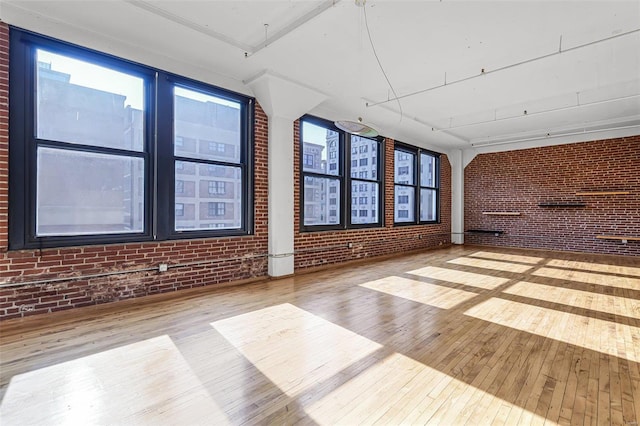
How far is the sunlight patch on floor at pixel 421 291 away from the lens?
4219 millimetres

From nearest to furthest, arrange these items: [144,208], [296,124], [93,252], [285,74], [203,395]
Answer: [203,395] < [93,252] < [144,208] < [285,74] < [296,124]

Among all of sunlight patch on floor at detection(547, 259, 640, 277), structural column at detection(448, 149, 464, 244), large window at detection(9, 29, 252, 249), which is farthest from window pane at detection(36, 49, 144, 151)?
structural column at detection(448, 149, 464, 244)

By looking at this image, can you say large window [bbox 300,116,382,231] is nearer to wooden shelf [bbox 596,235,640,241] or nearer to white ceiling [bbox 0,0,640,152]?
white ceiling [bbox 0,0,640,152]

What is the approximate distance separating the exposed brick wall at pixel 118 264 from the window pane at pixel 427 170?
574cm

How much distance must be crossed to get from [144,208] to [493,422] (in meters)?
4.22

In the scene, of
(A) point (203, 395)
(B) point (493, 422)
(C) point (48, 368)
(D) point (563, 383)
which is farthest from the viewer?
(C) point (48, 368)

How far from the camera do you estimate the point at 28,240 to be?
3.41 meters

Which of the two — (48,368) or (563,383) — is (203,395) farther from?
(563,383)

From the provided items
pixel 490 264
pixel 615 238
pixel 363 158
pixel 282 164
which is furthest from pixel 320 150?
pixel 615 238

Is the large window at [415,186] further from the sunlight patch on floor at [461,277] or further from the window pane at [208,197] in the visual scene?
the window pane at [208,197]

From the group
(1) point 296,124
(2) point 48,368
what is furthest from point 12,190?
(1) point 296,124

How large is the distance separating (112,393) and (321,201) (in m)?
4.82

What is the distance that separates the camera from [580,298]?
4371 mm

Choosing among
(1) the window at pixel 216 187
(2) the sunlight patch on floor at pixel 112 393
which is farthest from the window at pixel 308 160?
(2) the sunlight patch on floor at pixel 112 393
